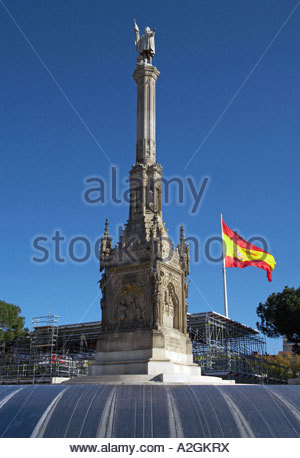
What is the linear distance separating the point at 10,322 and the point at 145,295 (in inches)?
1407

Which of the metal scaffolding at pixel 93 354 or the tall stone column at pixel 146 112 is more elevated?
the tall stone column at pixel 146 112

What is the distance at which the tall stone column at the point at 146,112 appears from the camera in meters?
26.8

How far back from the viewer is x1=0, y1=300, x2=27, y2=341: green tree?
52188 mm

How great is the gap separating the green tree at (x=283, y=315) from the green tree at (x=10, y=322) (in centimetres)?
2776

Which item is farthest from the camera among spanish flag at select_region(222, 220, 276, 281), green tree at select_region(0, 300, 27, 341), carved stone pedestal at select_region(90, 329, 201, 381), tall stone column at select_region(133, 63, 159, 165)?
green tree at select_region(0, 300, 27, 341)

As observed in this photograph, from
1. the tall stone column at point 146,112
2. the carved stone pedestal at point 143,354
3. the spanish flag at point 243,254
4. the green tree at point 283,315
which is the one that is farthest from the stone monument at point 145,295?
the green tree at point 283,315

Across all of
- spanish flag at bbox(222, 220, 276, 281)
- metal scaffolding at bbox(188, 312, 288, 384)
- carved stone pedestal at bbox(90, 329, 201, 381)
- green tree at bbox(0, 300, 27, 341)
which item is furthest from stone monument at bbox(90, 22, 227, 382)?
green tree at bbox(0, 300, 27, 341)

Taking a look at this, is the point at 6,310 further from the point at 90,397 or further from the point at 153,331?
the point at 90,397

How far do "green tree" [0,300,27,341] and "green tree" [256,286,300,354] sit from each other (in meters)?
27.8

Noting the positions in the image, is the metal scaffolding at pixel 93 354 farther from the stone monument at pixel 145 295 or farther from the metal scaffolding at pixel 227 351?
the stone monument at pixel 145 295

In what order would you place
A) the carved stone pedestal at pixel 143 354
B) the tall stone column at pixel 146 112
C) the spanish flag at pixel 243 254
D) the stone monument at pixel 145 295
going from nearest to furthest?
the carved stone pedestal at pixel 143 354 < the stone monument at pixel 145 295 < the tall stone column at pixel 146 112 < the spanish flag at pixel 243 254

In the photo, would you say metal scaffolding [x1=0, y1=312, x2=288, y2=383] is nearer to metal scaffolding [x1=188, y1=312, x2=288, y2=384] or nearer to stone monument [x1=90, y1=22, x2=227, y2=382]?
metal scaffolding [x1=188, y1=312, x2=288, y2=384]

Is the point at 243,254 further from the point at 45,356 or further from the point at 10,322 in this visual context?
the point at 10,322

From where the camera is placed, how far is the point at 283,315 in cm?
4650
